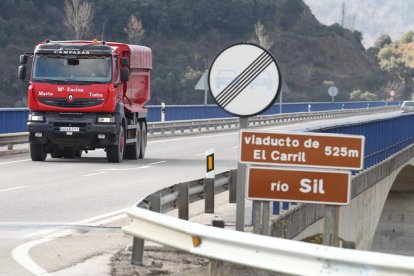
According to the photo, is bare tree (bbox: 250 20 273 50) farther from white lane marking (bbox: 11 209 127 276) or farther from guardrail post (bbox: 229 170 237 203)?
white lane marking (bbox: 11 209 127 276)

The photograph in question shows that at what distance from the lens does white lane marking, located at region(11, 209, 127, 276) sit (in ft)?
35.1

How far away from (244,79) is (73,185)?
11.5 metres

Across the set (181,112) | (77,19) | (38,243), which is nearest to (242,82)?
(38,243)

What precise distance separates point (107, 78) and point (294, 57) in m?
105

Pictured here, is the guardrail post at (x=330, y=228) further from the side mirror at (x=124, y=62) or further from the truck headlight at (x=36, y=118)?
the truck headlight at (x=36, y=118)

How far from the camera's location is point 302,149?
34.0 feet

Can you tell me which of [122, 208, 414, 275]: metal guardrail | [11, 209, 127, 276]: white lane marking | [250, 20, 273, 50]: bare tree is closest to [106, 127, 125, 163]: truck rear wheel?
[11, 209, 127, 276]: white lane marking

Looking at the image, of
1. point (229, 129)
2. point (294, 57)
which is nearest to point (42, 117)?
point (229, 129)

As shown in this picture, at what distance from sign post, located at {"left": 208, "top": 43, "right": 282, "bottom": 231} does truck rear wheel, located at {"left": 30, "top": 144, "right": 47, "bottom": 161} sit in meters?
19.2

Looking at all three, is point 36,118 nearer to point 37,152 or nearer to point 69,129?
point 69,129

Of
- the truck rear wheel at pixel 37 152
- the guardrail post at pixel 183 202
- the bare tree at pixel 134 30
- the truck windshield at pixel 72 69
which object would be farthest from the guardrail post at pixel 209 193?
the bare tree at pixel 134 30

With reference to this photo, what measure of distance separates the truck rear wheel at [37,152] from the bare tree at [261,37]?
86.1m

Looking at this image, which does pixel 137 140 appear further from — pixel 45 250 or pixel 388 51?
pixel 388 51

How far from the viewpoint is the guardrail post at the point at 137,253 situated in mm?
10787
